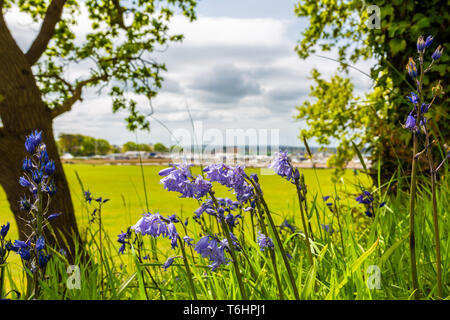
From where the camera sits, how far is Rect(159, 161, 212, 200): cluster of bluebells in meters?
1.18

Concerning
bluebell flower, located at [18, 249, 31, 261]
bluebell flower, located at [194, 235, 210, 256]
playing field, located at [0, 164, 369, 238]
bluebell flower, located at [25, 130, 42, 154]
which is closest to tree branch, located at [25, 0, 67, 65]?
playing field, located at [0, 164, 369, 238]

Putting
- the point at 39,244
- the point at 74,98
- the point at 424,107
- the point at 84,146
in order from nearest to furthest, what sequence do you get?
the point at 424,107 → the point at 39,244 → the point at 74,98 → the point at 84,146

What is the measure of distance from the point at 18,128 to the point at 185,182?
422 centimetres

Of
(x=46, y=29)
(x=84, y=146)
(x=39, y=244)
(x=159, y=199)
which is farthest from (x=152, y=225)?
(x=84, y=146)

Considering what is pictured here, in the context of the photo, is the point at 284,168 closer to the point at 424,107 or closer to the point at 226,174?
the point at 226,174

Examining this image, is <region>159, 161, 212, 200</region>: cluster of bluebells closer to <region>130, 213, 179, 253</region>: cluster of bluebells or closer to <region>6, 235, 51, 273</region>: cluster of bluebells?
<region>130, 213, 179, 253</region>: cluster of bluebells

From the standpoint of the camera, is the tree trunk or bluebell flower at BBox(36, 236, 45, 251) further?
the tree trunk

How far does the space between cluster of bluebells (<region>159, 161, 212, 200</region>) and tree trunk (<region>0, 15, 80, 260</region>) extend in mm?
3730

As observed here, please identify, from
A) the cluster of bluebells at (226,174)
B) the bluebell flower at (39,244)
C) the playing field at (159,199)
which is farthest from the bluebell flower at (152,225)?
the bluebell flower at (39,244)

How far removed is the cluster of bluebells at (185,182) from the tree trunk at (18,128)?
3.73 meters

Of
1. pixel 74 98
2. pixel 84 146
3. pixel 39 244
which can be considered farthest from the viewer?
pixel 84 146

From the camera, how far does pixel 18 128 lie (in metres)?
4.50

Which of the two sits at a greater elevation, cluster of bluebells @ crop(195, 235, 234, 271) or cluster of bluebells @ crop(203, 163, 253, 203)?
cluster of bluebells @ crop(203, 163, 253, 203)

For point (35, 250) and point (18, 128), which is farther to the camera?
point (18, 128)
